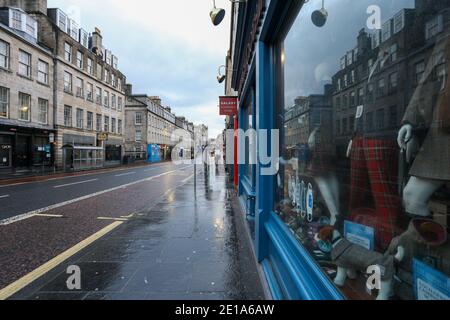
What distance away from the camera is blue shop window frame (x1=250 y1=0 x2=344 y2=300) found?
204cm

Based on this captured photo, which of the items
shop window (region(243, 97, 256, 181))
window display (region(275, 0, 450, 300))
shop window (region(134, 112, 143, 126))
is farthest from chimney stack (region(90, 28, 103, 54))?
window display (region(275, 0, 450, 300))

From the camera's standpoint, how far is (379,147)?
4.94 feet

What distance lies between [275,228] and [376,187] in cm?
196

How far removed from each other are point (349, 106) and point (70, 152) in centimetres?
3203

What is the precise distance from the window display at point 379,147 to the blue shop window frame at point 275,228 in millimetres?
122

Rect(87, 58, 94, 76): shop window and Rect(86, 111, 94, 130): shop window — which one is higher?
Rect(87, 58, 94, 76): shop window

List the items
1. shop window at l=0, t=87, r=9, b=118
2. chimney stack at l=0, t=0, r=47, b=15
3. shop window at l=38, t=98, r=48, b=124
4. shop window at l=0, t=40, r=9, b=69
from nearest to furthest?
shop window at l=0, t=40, r=9, b=69, shop window at l=0, t=87, r=9, b=118, shop window at l=38, t=98, r=48, b=124, chimney stack at l=0, t=0, r=47, b=15

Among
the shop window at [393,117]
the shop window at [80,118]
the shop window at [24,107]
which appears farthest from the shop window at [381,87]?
the shop window at [80,118]

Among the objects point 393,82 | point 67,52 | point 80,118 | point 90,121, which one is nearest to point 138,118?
point 90,121

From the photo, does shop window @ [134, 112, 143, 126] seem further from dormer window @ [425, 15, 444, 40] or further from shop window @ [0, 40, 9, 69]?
dormer window @ [425, 15, 444, 40]

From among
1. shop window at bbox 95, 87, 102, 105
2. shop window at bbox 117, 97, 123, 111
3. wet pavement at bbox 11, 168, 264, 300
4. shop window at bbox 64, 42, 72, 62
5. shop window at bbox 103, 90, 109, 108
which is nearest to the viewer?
wet pavement at bbox 11, 168, 264, 300

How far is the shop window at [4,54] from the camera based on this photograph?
68.6ft

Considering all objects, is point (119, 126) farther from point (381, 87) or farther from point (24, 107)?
point (381, 87)
